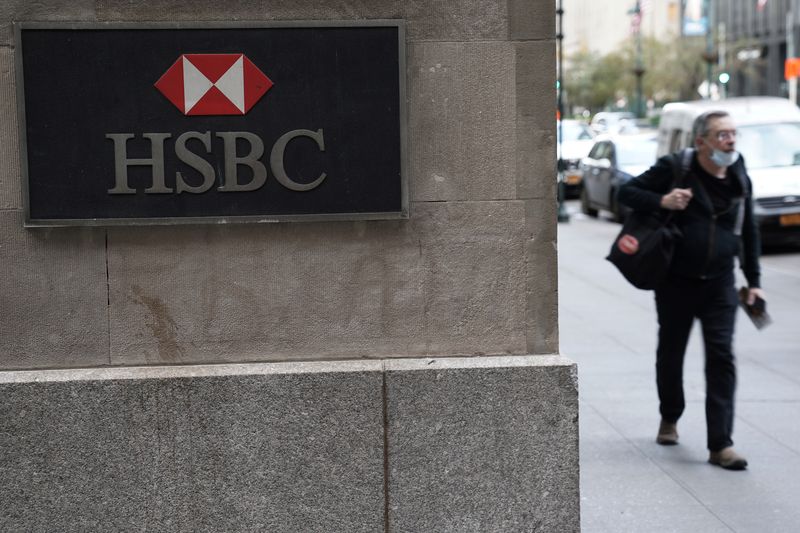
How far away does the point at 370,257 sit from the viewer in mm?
4867

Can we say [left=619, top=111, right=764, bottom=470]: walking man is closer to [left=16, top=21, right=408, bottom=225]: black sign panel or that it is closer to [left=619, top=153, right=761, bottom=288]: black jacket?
[left=619, top=153, right=761, bottom=288]: black jacket

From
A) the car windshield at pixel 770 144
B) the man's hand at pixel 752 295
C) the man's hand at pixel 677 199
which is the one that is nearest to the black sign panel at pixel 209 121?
the man's hand at pixel 677 199

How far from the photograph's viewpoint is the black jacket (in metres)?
7.00

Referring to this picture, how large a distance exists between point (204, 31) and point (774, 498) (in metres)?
3.64

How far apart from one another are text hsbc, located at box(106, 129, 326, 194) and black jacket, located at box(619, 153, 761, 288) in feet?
9.41

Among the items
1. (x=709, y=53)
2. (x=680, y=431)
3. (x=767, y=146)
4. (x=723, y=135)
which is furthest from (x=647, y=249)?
(x=709, y=53)

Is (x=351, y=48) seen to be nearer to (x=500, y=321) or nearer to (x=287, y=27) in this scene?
(x=287, y=27)

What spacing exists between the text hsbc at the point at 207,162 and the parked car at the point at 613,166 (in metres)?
18.8

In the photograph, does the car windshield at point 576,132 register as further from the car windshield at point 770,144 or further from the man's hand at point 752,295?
the man's hand at point 752,295

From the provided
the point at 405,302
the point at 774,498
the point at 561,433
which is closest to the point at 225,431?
the point at 405,302

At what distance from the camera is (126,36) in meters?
4.73

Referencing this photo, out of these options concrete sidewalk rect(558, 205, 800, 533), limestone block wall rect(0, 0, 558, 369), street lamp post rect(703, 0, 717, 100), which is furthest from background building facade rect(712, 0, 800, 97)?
limestone block wall rect(0, 0, 558, 369)

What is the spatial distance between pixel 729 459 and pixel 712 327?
716 mm

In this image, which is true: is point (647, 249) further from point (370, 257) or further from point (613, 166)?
point (613, 166)
